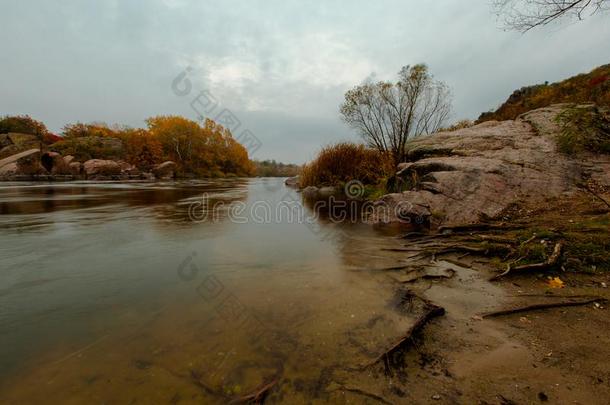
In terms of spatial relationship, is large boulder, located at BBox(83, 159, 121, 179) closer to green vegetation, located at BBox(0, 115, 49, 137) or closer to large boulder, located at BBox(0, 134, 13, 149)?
large boulder, located at BBox(0, 134, 13, 149)

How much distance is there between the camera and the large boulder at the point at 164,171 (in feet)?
116

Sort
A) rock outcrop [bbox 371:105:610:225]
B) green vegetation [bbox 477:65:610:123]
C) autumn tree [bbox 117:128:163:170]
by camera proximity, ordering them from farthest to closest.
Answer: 1. autumn tree [bbox 117:128:163:170]
2. green vegetation [bbox 477:65:610:123]
3. rock outcrop [bbox 371:105:610:225]

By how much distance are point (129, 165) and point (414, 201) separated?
40.8 metres

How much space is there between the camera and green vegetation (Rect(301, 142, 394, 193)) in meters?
12.8

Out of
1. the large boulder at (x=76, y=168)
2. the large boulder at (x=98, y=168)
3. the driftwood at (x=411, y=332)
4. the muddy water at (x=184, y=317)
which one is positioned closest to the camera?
the muddy water at (x=184, y=317)

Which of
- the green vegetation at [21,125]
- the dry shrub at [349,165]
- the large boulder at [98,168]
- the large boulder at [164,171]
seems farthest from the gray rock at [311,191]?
the green vegetation at [21,125]

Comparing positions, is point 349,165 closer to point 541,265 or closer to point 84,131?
point 541,265

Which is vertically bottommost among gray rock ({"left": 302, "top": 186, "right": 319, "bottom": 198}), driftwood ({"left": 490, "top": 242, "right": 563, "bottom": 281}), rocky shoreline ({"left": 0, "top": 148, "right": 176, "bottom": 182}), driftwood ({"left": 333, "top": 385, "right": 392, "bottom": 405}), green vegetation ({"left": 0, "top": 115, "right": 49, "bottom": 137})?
driftwood ({"left": 333, "top": 385, "right": 392, "bottom": 405})

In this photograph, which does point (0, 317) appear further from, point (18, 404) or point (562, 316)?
point (562, 316)

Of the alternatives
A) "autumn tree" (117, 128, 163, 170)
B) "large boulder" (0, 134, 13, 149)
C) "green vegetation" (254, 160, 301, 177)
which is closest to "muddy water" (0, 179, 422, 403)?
"autumn tree" (117, 128, 163, 170)

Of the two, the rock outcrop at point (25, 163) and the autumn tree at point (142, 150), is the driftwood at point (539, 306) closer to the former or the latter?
Result: the rock outcrop at point (25, 163)

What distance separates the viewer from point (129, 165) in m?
35.8

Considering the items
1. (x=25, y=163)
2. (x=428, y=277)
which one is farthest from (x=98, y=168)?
(x=428, y=277)

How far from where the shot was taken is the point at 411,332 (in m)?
1.93
